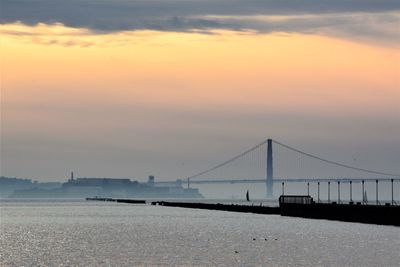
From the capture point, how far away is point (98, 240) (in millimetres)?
97188

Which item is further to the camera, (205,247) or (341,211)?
(341,211)

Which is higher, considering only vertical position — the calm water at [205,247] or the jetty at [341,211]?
the jetty at [341,211]

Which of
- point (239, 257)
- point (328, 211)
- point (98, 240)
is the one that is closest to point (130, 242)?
point (98, 240)

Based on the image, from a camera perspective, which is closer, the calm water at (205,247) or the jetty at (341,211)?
the calm water at (205,247)

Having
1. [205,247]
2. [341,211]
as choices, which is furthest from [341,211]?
[205,247]

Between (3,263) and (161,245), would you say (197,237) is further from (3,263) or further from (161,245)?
(3,263)

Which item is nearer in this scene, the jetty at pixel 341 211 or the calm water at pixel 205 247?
the calm water at pixel 205 247

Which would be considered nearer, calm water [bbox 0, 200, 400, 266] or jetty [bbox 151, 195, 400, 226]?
calm water [bbox 0, 200, 400, 266]

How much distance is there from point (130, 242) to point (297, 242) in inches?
597

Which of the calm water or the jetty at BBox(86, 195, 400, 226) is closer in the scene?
the calm water

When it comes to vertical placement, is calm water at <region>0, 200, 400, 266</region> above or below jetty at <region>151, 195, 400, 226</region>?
below

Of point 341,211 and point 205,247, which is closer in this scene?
point 205,247

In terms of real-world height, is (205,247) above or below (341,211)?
below

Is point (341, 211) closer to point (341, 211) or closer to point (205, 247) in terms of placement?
point (341, 211)
